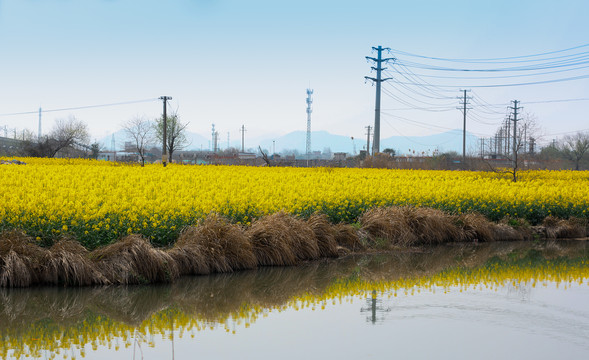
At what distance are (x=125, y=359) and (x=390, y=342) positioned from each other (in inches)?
124

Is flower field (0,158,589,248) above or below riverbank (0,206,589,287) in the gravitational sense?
above

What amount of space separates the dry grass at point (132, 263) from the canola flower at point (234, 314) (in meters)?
1.67

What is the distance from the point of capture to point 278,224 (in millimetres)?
13242

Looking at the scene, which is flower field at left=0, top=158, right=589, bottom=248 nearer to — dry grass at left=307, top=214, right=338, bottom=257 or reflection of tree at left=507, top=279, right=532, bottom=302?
dry grass at left=307, top=214, right=338, bottom=257

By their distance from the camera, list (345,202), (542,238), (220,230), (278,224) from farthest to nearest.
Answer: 1. (542,238)
2. (345,202)
3. (278,224)
4. (220,230)

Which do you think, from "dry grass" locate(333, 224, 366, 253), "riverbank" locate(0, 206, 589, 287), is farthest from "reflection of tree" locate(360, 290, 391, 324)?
"dry grass" locate(333, 224, 366, 253)

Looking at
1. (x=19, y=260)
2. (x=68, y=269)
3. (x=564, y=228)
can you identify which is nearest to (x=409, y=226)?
(x=564, y=228)

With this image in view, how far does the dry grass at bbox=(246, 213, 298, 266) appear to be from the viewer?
42.7 ft

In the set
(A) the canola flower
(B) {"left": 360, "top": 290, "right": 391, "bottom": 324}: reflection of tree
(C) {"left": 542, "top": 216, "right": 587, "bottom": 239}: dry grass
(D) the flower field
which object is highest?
(D) the flower field

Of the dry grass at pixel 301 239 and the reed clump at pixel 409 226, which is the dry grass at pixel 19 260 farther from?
the reed clump at pixel 409 226

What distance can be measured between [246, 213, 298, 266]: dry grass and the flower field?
77 cm

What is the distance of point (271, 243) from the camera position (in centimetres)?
1307

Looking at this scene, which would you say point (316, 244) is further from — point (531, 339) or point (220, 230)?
point (531, 339)

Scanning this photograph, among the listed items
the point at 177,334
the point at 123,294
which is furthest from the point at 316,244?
the point at 177,334
